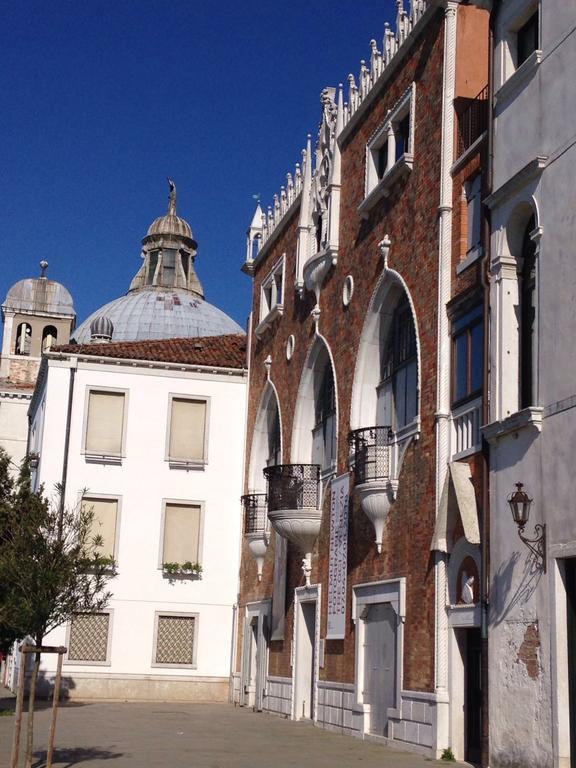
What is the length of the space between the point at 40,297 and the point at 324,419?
1728 inches

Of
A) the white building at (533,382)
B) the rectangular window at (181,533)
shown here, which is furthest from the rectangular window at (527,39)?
the rectangular window at (181,533)

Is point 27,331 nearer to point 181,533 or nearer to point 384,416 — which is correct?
point 181,533

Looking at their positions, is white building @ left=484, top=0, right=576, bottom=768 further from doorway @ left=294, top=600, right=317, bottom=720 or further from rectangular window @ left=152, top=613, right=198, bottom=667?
rectangular window @ left=152, top=613, right=198, bottom=667

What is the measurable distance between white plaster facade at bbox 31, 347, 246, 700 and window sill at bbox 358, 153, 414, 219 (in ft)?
36.6

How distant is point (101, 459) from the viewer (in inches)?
1246

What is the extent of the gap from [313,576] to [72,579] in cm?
1105

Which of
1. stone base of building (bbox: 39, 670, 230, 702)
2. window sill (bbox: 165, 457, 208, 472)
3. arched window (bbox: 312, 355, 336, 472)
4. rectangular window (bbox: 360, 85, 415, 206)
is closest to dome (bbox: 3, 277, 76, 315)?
window sill (bbox: 165, 457, 208, 472)

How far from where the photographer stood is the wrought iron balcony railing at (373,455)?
20.6 m

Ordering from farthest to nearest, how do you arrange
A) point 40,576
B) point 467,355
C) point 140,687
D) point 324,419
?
point 140,687
point 324,419
point 467,355
point 40,576

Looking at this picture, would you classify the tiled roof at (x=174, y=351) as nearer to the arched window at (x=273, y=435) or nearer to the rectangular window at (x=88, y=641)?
the arched window at (x=273, y=435)

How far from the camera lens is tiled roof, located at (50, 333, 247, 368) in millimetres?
32469

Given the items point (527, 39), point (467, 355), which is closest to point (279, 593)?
point (467, 355)

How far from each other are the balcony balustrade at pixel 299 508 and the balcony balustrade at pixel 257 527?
3590 mm

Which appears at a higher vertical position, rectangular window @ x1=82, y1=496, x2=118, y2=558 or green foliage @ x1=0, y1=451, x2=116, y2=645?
rectangular window @ x1=82, y1=496, x2=118, y2=558
